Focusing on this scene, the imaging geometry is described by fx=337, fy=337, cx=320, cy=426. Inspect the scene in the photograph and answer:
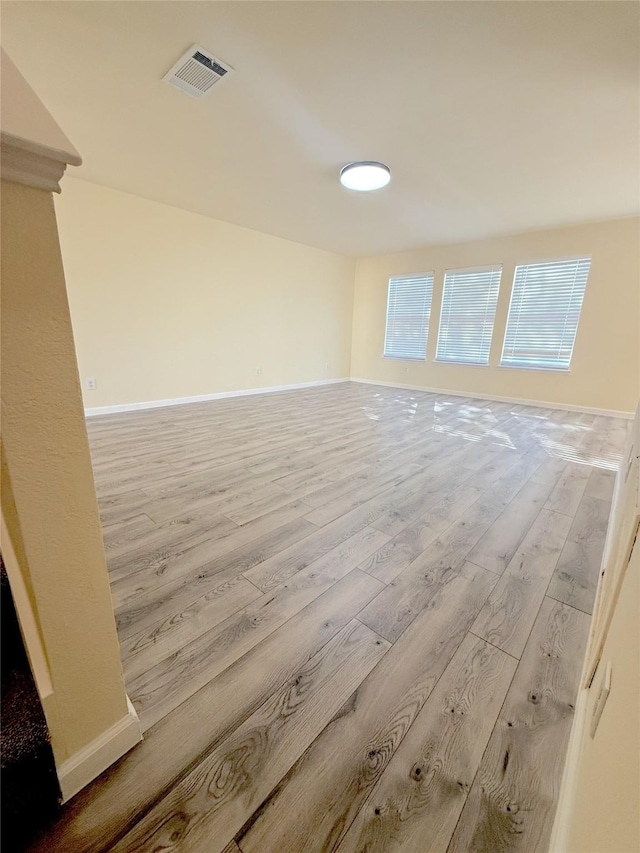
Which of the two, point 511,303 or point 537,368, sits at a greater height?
point 511,303

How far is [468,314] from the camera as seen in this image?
5.87 meters

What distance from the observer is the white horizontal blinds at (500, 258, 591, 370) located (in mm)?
4871

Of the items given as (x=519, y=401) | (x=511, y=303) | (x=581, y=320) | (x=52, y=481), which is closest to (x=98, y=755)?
(x=52, y=481)

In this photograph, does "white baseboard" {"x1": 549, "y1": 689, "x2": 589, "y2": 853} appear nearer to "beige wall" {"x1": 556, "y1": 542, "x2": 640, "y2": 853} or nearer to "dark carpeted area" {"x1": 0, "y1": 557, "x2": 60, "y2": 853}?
"beige wall" {"x1": 556, "y1": 542, "x2": 640, "y2": 853}

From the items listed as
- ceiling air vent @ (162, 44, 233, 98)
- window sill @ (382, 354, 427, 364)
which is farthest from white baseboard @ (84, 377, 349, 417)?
ceiling air vent @ (162, 44, 233, 98)

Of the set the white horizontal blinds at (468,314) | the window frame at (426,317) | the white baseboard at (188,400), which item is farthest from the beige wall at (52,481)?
the window frame at (426,317)

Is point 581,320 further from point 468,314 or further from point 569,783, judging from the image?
point 569,783

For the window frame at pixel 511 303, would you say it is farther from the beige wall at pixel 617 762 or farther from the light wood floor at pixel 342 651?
the beige wall at pixel 617 762

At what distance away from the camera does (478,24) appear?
1695 mm

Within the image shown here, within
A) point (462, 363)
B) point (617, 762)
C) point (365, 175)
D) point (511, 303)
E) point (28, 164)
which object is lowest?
point (617, 762)

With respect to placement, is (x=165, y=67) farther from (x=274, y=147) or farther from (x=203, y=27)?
(x=274, y=147)

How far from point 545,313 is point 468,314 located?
1.14 metres

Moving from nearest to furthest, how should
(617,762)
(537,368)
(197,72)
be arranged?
1. (617,762)
2. (197,72)
3. (537,368)

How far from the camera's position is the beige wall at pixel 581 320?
4.50 m
